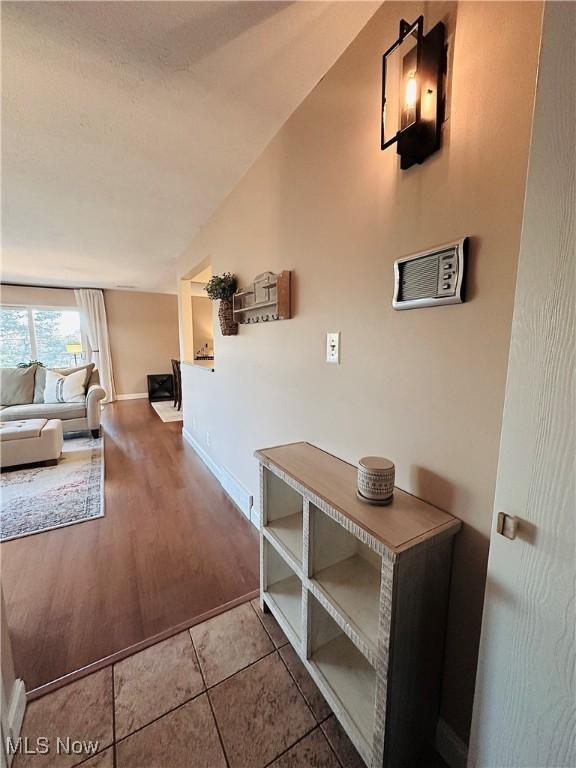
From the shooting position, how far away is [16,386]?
4078 millimetres

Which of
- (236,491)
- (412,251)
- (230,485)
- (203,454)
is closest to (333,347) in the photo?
(412,251)

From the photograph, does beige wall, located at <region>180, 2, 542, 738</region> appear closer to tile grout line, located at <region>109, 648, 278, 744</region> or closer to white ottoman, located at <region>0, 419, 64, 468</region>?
tile grout line, located at <region>109, 648, 278, 744</region>

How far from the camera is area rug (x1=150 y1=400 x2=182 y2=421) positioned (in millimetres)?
5175

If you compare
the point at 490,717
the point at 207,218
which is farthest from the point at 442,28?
the point at 207,218

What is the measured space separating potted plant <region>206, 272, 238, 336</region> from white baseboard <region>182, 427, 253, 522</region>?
1.21m

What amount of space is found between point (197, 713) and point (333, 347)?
1.41 m

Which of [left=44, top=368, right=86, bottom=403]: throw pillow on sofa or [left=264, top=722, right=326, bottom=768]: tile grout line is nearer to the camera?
[left=264, top=722, right=326, bottom=768]: tile grout line

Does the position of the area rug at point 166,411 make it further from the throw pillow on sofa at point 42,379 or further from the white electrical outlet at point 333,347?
→ the white electrical outlet at point 333,347

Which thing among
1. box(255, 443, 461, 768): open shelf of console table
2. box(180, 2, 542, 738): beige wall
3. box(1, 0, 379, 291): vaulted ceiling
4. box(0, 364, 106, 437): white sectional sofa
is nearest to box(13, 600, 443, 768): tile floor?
box(255, 443, 461, 768): open shelf of console table

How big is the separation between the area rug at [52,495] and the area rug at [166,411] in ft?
5.52

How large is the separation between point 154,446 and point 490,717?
12.6 ft

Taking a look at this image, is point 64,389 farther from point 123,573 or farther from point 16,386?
point 123,573

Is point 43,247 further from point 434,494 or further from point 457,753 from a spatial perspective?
point 457,753

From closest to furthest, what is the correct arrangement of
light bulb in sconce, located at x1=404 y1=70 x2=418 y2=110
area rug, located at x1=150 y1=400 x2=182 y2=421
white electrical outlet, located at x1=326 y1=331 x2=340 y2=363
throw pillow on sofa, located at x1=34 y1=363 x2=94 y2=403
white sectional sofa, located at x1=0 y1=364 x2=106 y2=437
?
light bulb in sconce, located at x1=404 y1=70 x2=418 y2=110, white electrical outlet, located at x1=326 y1=331 x2=340 y2=363, white sectional sofa, located at x1=0 y1=364 x2=106 y2=437, throw pillow on sofa, located at x1=34 y1=363 x2=94 y2=403, area rug, located at x1=150 y1=400 x2=182 y2=421
